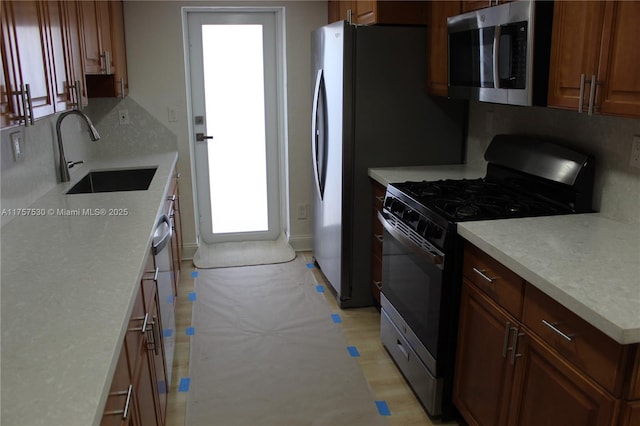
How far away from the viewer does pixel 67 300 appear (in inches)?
53.6

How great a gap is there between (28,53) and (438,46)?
199cm

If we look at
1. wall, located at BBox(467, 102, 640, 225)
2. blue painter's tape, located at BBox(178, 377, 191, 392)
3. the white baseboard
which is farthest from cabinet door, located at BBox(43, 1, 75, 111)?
the white baseboard

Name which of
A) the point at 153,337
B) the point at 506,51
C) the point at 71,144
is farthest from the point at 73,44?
the point at 506,51

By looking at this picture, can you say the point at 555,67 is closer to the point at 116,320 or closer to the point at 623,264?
the point at 623,264

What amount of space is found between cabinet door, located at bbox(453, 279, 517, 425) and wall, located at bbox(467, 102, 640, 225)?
0.68 meters

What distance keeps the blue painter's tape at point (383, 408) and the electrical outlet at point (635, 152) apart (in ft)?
4.71

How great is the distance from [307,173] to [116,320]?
3.10 meters

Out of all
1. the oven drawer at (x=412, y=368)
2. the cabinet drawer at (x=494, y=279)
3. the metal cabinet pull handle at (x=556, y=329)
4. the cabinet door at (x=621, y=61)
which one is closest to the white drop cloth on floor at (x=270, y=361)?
the oven drawer at (x=412, y=368)

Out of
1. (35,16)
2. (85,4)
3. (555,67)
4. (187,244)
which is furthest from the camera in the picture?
(187,244)

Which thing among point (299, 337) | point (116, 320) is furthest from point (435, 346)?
point (116, 320)

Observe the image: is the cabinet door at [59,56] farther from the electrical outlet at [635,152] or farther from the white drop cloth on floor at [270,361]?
the electrical outlet at [635,152]

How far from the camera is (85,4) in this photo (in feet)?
8.54

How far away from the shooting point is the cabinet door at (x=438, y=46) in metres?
2.70

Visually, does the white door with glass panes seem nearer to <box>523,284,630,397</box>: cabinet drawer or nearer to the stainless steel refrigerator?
the stainless steel refrigerator
